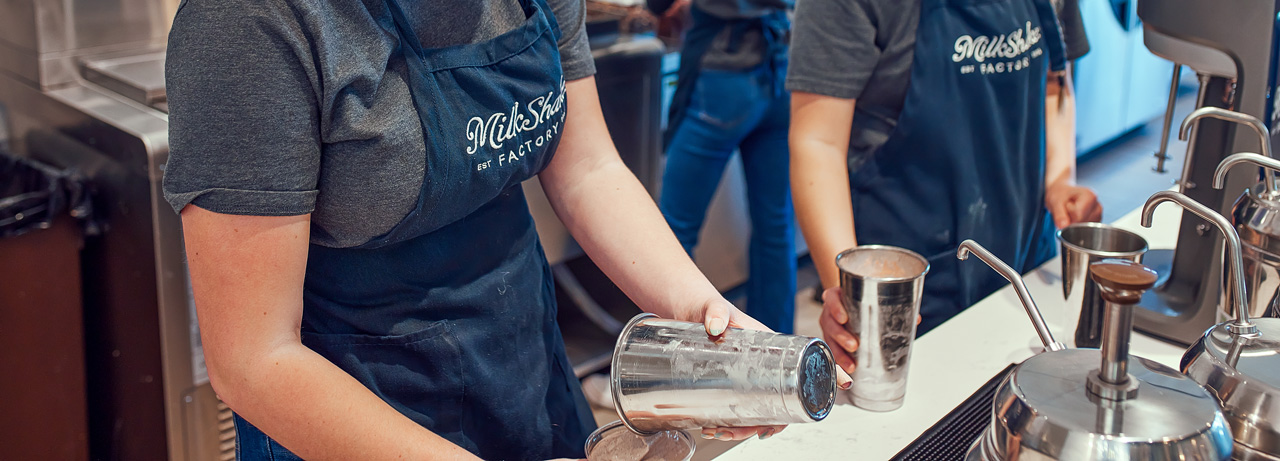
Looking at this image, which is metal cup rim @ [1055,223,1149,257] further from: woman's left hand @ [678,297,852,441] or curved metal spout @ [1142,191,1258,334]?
woman's left hand @ [678,297,852,441]

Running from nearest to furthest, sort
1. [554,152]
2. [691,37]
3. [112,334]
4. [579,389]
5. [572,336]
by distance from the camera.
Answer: [554,152] < [579,389] < [112,334] < [691,37] < [572,336]

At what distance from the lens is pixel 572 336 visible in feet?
9.42

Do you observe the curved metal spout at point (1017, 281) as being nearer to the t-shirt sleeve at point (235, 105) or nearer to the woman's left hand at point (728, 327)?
the woman's left hand at point (728, 327)

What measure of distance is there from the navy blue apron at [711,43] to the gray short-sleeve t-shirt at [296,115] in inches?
60.7

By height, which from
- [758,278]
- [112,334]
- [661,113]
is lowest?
[758,278]

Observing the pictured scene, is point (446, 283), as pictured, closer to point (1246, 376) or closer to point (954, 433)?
point (954, 433)

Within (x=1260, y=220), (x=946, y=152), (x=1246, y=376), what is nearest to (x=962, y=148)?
(x=946, y=152)

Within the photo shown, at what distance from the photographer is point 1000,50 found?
4.57ft

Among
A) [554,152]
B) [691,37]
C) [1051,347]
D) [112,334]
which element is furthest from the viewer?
[691,37]

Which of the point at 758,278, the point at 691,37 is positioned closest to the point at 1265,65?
the point at 691,37

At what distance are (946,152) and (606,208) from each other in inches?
21.4

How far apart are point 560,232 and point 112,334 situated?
3.15 feet

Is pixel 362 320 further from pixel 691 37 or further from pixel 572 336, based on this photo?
pixel 572 336

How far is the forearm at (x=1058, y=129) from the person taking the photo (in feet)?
5.24
